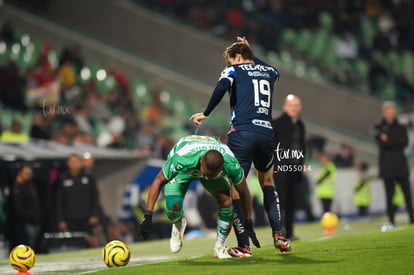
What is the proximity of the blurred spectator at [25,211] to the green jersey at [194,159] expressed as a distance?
7.96m

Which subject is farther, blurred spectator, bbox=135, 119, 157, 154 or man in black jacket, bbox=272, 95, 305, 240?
blurred spectator, bbox=135, 119, 157, 154

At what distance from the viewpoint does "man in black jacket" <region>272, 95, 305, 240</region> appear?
16.0m

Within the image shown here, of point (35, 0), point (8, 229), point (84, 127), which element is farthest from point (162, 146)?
point (35, 0)

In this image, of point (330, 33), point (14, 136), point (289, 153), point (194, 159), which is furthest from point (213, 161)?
point (330, 33)

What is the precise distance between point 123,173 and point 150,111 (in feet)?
19.7

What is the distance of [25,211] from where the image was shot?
62.0 ft

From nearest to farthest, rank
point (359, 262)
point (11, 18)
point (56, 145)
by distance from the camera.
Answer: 1. point (359, 262)
2. point (56, 145)
3. point (11, 18)

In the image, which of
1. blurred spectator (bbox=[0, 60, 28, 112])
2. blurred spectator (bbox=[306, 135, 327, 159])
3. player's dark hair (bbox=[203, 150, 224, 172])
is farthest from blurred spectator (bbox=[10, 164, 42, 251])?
blurred spectator (bbox=[306, 135, 327, 159])

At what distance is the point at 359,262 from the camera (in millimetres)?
10891

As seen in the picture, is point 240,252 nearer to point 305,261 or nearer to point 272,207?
point 272,207

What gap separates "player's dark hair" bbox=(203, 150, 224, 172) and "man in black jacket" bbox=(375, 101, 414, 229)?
30.2 ft

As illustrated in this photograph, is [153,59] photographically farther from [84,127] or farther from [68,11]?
[84,127]

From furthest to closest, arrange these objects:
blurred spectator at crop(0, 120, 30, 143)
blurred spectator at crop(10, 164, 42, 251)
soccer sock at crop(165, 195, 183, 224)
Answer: blurred spectator at crop(0, 120, 30, 143) → blurred spectator at crop(10, 164, 42, 251) → soccer sock at crop(165, 195, 183, 224)

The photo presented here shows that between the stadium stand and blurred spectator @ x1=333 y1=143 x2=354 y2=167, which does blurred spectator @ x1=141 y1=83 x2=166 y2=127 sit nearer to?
the stadium stand
